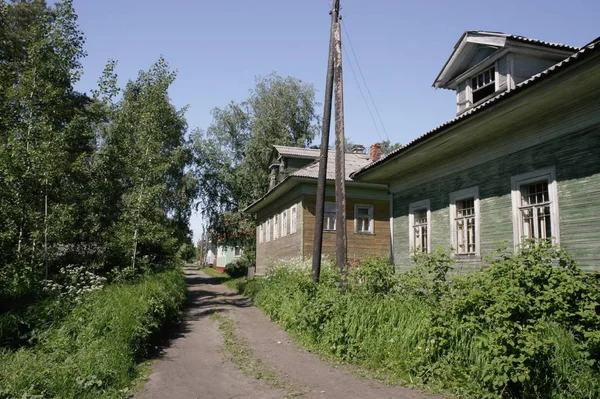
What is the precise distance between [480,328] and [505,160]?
531cm

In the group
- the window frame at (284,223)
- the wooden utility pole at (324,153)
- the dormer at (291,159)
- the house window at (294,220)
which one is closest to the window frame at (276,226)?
the window frame at (284,223)

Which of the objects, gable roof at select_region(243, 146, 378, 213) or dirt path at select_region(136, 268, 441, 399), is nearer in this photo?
dirt path at select_region(136, 268, 441, 399)

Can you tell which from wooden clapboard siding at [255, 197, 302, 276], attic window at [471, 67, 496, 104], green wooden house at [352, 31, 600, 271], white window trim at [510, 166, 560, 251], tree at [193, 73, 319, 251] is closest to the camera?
green wooden house at [352, 31, 600, 271]

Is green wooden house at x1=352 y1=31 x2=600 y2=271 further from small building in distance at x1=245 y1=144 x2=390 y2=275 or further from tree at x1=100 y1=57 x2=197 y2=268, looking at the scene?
tree at x1=100 y1=57 x2=197 y2=268

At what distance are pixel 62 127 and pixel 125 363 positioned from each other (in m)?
9.33

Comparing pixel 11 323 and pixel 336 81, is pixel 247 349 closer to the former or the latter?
pixel 11 323

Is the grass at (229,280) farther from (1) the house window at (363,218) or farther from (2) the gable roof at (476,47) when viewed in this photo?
(2) the gable roof at (476,47)

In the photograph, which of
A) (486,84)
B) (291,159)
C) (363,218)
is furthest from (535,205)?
(291,159)

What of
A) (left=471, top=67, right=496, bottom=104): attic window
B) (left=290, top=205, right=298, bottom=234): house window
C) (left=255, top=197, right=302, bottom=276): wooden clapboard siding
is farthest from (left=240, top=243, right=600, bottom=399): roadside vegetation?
(left=290, top=205, right=298, bottom=234): house window

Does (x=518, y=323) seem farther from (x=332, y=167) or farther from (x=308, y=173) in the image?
(x=332, y=167)

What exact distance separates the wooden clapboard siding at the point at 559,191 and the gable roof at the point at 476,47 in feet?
9.60

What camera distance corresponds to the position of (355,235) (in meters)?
20.7

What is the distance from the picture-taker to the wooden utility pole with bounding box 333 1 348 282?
447 inches

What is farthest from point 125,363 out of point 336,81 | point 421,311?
point 336,81
